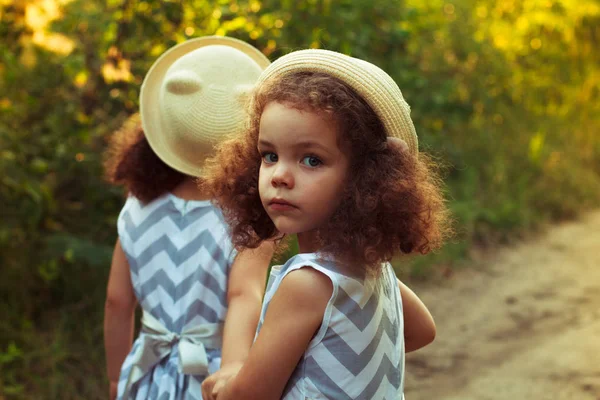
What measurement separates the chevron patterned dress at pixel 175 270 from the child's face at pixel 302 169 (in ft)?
1.87

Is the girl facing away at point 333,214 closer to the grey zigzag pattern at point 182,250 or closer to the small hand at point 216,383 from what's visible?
the small hand at point 216,383

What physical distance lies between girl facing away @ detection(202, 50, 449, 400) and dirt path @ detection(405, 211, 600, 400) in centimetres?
236

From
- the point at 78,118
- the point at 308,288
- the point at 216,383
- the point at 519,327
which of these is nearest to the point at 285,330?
the point at 308,288

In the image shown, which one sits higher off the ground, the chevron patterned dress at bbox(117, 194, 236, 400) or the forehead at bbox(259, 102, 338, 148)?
the forehead at bbox(259, 102, 338, 148)

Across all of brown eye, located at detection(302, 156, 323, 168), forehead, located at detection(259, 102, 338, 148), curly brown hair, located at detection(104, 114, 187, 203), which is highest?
forehead, located at detection(259, 102, 338, 148)

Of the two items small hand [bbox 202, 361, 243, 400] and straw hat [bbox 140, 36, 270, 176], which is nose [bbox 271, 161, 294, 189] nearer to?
small hand [bbox 202, 361, 243, 400]

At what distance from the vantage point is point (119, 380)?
2363 millimetres

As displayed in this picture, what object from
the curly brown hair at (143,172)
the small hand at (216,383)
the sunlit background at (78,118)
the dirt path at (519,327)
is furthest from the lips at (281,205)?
the dirt path at (519,327)

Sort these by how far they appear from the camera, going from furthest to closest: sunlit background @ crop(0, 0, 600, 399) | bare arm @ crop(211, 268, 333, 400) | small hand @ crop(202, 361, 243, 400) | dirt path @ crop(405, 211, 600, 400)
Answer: dirt path @ crop(405, 211, 600, 400) → sunlit background @ crop(0, 0, 600, 399) → small hand @ crop(202, 361, 243, 400) → bare arm @ crop(211, 268, 333, 400)

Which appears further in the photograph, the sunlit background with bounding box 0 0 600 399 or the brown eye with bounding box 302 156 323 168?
the sunlit background with bounding box 0 0 600 399

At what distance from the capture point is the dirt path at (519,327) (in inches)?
154

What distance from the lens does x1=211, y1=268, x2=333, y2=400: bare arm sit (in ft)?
A: 5.01

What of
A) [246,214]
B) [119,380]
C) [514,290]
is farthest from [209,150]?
[514,290]

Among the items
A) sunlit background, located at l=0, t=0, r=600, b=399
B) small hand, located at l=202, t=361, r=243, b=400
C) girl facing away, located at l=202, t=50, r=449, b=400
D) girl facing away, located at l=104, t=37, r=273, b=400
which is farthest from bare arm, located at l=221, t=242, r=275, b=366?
sunlit background, located at l=0, t=0, r=600, b=399
